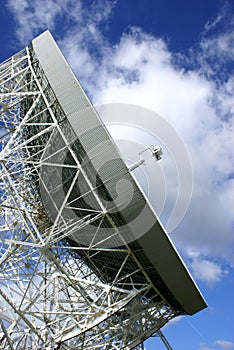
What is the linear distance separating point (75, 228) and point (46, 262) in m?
1.85

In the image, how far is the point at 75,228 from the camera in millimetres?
13047

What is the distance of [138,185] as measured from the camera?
11.8 meters

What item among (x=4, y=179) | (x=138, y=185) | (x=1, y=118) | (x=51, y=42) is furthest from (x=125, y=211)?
(x=1, y=118)

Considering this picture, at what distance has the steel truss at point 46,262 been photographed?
1351 centimetres

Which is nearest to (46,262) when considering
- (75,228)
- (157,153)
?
(75,228)

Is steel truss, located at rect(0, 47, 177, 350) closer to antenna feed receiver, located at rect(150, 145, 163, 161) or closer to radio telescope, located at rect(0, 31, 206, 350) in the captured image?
radio telescope, located at rect(0, 31, 206, 350)

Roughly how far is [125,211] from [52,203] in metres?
3.87

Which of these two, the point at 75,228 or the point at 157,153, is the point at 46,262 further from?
the point at 157,153

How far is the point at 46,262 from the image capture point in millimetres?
13656

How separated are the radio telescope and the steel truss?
52mm

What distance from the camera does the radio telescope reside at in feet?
39.5

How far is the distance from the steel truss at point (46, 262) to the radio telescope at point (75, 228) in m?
0.05

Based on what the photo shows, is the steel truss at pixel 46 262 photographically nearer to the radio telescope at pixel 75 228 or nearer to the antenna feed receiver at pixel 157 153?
the radio telescope at pixel 75 228

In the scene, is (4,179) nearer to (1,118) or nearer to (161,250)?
(1,118)
